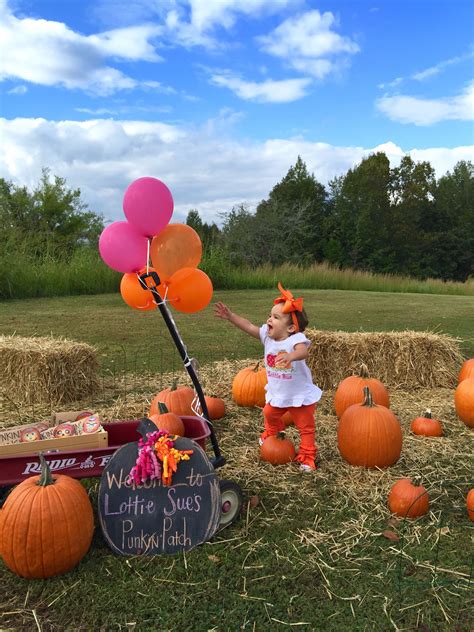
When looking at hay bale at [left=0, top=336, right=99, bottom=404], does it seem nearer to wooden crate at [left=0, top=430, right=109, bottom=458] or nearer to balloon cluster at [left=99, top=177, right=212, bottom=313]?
balloon cluster at [left=99, top=177, right=212, bottom=313]

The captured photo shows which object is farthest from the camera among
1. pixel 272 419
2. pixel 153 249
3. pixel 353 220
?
pixel 353 220

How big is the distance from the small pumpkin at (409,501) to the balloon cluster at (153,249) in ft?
6.20

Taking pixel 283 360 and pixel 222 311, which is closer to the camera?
pixel 283 360

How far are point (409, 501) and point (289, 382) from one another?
135 centimetres

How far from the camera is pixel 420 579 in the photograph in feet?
9.27

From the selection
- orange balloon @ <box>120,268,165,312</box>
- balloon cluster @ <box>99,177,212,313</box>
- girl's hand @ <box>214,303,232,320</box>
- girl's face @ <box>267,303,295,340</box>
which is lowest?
girl's face @ <box>267,303,295,340</box>

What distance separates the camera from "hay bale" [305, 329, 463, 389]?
22.4 feet

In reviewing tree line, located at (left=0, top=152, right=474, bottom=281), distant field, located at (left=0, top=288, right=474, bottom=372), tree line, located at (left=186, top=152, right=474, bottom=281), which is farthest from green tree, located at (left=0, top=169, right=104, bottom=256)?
distant field, located at (left=0, top=288, right=474, bottom=372)

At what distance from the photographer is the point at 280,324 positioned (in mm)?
4445

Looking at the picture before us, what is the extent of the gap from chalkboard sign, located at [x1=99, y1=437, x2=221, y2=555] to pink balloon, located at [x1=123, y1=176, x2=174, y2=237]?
4.70 feet

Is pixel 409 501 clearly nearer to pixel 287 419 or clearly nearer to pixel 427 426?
pixel 427 426

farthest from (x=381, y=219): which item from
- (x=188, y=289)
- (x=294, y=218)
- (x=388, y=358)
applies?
(x=188, y=289)

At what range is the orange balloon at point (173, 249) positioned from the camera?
3812 mm

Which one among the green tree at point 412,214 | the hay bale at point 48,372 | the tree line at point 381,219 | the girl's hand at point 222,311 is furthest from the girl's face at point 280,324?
the green tree at point 412,214
